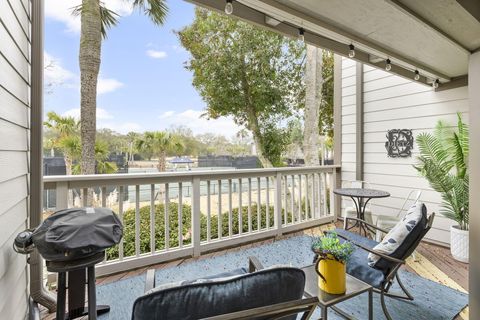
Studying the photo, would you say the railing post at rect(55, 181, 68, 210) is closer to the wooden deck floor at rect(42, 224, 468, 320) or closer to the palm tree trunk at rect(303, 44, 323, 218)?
the wooden deck floor at rect(42, 224, 468, 320)

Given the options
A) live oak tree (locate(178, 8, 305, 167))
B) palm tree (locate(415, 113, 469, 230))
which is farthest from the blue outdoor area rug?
live oak tree (locate(178, 8, 305, 167))

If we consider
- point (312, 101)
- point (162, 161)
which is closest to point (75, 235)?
point (312, 101)

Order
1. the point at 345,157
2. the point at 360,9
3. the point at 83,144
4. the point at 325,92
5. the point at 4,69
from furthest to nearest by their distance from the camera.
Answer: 1. the point at 325,92
2. the point at 345,157
3. the point at 83,144
4. the point at 360,9
5. the point at 4,69

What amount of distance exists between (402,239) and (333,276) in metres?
0.71

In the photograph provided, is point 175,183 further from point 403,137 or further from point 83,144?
point 403,137

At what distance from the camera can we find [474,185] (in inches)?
72.1

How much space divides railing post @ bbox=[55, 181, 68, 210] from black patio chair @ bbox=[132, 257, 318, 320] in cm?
201

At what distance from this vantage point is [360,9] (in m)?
1.89

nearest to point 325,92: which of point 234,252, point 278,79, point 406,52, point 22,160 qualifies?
point 278,79

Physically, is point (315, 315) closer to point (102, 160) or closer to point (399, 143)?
point (399, 143)

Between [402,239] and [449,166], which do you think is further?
[449,166]

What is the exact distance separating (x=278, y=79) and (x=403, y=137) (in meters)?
4.74

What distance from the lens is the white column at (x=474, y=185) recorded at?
→ 181cm

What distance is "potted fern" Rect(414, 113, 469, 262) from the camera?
3.16 m
